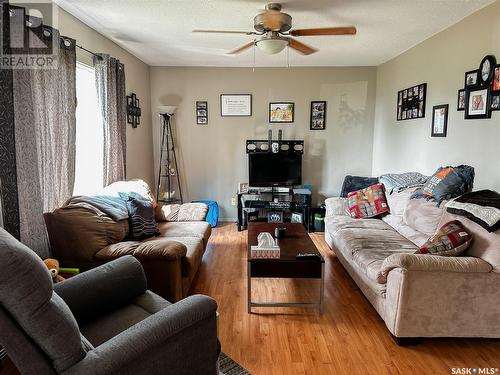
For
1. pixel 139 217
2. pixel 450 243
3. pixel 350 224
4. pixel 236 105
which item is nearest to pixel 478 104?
pixel 450 243

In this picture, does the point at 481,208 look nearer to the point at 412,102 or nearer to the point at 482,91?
the point at 482,91

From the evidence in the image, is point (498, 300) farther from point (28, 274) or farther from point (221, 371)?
point (28, 274)

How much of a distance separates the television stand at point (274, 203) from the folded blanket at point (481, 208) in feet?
8.24

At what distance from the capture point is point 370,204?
3.98 metres

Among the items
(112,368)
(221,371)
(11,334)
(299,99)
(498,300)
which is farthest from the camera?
(299,99)

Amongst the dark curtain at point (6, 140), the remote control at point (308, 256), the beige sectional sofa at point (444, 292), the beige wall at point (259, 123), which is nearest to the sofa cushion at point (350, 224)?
the remote control at point (308, 256)

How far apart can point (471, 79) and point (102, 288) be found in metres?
3.36

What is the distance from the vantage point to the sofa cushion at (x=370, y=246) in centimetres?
265

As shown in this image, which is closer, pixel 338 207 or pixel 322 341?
pixel 322 341

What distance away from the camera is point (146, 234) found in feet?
10.4

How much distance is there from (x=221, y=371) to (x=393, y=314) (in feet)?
3.82

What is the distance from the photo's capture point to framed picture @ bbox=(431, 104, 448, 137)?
11.3 ft

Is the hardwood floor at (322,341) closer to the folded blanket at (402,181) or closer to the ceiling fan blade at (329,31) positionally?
the folded blanket at (402,181)

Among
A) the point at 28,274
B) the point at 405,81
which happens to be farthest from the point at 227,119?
the point at 28,274
